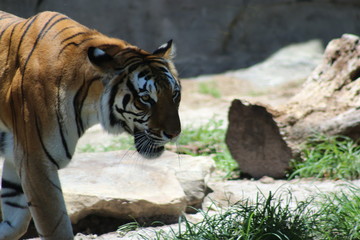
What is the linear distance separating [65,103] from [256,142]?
117 inches

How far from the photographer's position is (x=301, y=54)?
12.3 metres

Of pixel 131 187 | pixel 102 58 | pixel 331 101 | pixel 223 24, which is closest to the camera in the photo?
pixel 102 58

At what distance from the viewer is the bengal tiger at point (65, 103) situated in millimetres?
3557

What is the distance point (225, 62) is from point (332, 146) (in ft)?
22.0

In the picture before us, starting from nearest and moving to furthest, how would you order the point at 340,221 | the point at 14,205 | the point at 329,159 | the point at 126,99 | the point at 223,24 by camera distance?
the point at 126,99 < the point at 340,221 < the point at 14,205 < the point at 329,159 < the point at 223,24

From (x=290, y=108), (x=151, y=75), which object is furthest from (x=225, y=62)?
(x=151, y=75)

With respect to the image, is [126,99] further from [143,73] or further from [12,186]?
[12,186]

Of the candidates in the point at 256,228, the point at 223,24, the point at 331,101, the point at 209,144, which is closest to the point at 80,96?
the point at 256,228

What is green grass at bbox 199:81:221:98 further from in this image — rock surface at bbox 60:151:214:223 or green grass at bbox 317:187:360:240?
green grass at bbox 317:187:360:240

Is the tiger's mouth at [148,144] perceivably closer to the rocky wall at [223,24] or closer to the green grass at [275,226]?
the green grass at [275,226]

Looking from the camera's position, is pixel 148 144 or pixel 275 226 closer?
pixel 148 144

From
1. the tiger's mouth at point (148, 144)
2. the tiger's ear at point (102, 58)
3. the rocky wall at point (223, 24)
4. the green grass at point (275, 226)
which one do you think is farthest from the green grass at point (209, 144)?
the rocky wall at point (223, 24)

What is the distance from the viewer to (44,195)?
3.57m

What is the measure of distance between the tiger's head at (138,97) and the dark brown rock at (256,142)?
2445 mm
